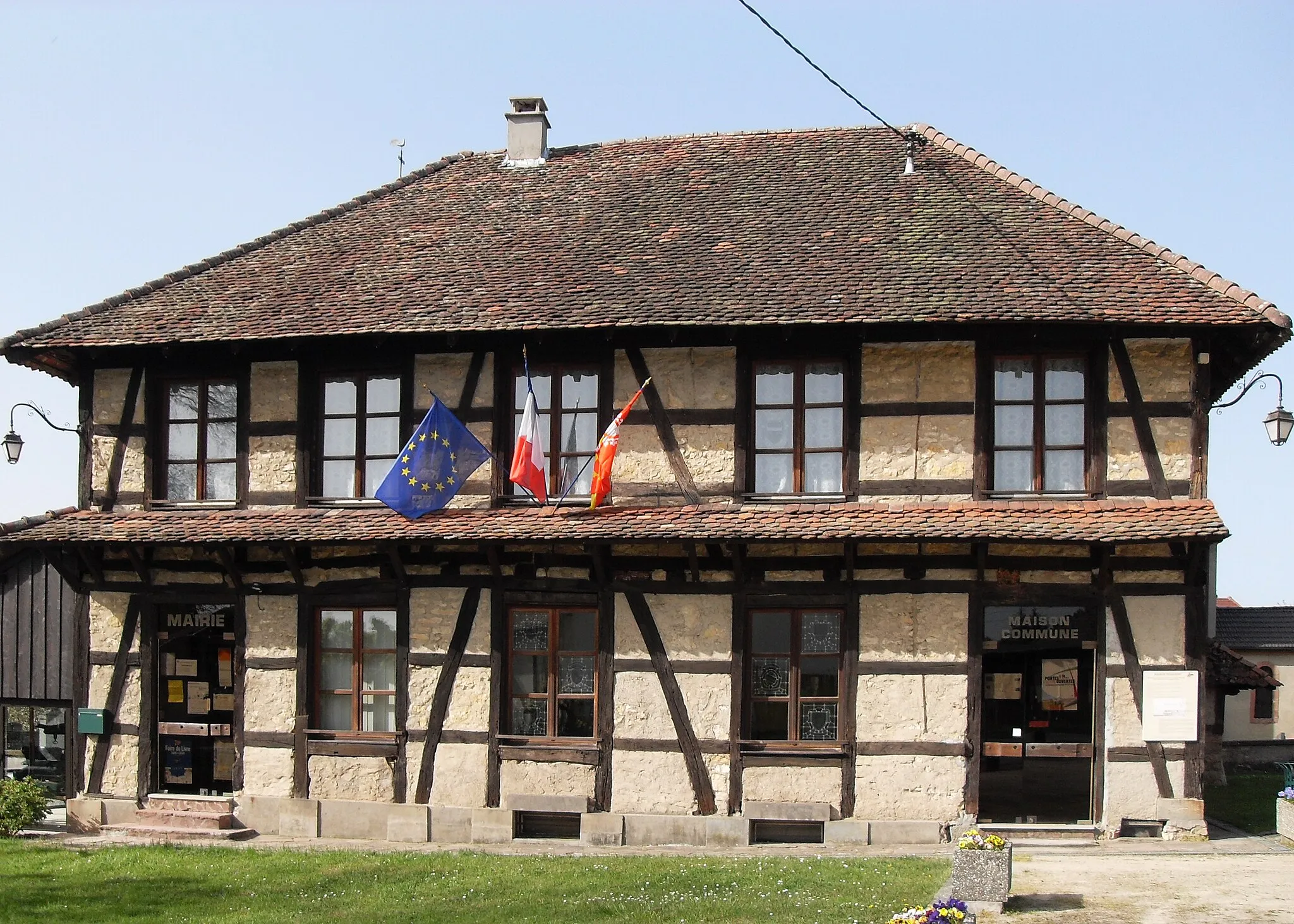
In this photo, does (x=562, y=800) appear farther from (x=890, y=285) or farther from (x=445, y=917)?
(x=890, y=285)

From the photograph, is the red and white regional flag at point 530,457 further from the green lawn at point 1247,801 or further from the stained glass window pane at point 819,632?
the green lawn at point 1247,801

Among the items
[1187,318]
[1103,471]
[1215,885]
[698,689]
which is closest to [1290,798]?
[1215,885]

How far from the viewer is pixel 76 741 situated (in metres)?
17.4

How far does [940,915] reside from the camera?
373 inches

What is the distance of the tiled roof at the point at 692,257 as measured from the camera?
51.1ft

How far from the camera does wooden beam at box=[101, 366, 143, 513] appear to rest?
17516 mm

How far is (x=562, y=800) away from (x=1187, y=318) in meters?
8.57

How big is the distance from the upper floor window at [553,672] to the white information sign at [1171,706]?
6.04 meters

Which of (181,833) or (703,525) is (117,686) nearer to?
(181,833)

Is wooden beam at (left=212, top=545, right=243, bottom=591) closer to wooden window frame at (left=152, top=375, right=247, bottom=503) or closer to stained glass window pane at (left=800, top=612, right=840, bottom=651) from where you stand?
wooden window frame at (left=152, top=375, right=247, bottom=503)

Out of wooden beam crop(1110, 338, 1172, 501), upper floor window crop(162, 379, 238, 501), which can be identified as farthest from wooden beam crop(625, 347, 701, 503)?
upper floor window crop(162, 379, 238, 501)

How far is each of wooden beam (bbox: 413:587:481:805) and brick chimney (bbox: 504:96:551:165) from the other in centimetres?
754

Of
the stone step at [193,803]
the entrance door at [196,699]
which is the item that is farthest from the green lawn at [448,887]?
the entrance door at [196,699]

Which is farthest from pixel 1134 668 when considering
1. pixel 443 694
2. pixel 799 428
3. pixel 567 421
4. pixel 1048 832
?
pixel 443 694
